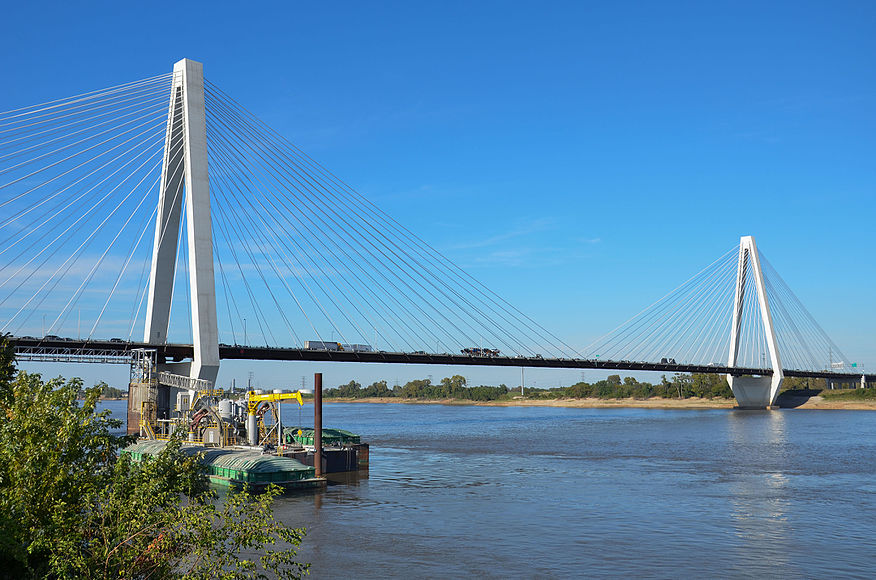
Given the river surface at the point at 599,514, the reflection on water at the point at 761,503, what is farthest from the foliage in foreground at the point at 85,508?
the reflection on water at the point at 761,503

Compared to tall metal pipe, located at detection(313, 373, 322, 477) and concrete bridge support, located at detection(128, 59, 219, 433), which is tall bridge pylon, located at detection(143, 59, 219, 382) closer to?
concrete bridge support, located at detection(128, 59, 219, 433)

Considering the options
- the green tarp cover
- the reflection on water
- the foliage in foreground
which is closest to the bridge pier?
the reflection on water

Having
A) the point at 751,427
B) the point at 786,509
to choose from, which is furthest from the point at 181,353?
the point at 751,427

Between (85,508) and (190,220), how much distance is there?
47590 millimetres

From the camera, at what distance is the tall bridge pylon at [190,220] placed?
187 ft

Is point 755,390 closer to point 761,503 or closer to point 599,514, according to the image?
point 761,503

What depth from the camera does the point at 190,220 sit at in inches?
2258

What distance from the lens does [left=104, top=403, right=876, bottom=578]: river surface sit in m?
25.8

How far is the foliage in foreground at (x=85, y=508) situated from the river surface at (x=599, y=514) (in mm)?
12536

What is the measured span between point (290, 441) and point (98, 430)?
46463 mm

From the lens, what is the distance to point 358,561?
26.0 metres

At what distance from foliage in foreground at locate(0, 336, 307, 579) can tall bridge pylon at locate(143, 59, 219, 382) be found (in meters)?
44.8

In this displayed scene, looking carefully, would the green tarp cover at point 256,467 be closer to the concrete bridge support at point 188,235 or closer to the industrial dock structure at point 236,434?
the industrial dock structure at point 236,434

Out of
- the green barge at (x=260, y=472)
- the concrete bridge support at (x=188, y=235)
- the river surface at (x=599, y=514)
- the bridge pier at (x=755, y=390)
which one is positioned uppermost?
the concrete bridge support at (x=188, y=235)
